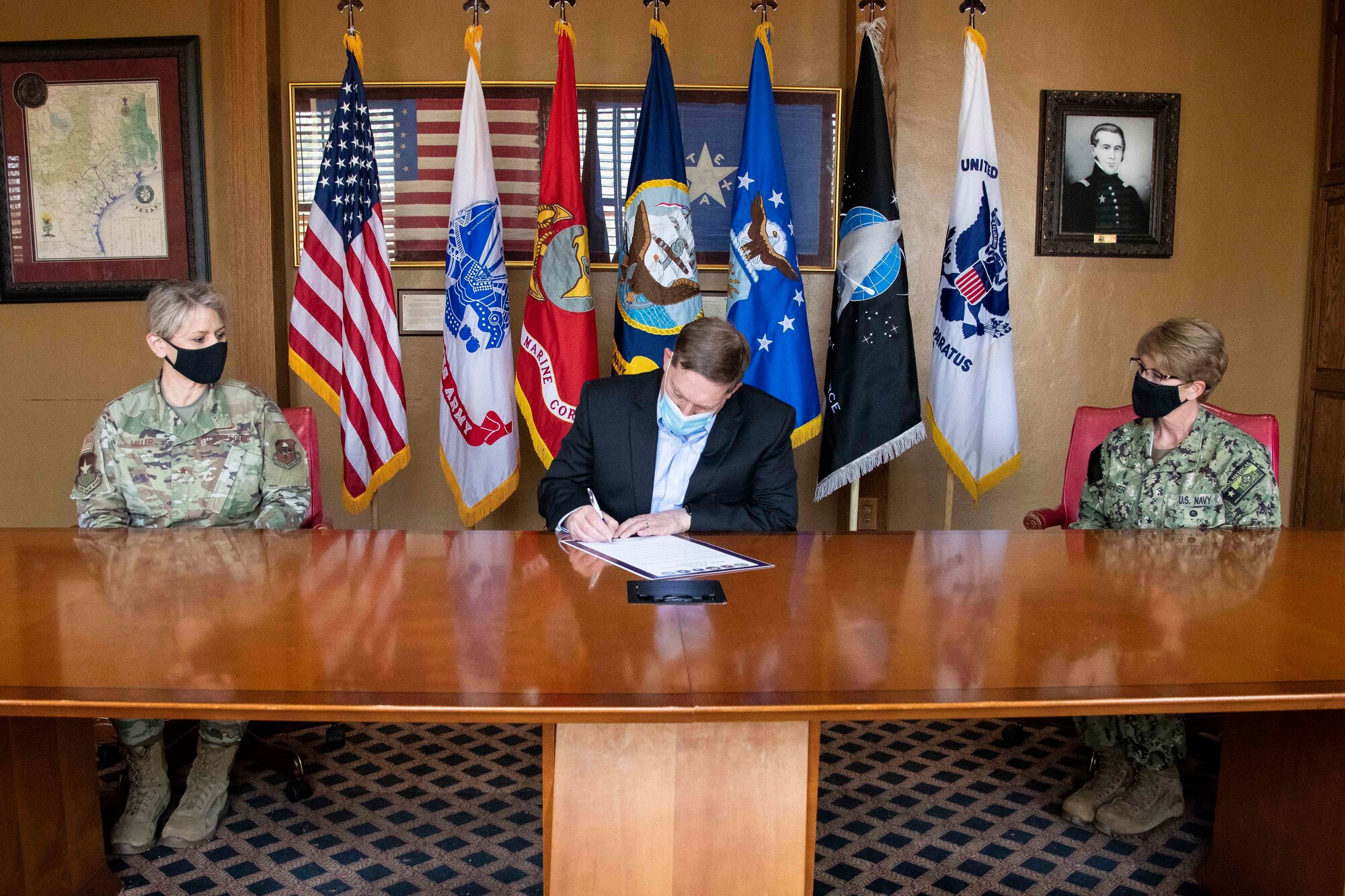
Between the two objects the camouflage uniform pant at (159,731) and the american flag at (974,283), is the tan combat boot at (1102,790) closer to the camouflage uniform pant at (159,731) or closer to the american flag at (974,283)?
the american flag at (974,283)

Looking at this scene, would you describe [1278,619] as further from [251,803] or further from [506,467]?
[506,467]

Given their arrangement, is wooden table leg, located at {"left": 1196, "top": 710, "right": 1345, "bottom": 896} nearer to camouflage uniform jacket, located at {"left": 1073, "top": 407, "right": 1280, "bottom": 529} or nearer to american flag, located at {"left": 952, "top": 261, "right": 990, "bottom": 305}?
camouflage uniform jacket, located at {"left": 1073, "top": 407, "right": 1280, "bottom": 529}

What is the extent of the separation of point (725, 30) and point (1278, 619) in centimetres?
297

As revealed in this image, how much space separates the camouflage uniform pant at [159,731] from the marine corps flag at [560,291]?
146 cm

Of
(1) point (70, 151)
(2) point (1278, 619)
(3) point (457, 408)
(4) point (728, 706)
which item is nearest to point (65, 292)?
(1) point (70, 151)

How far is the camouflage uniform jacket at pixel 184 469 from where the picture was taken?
232 centimetres

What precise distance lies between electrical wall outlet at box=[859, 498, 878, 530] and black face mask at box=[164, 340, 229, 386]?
8.05 feet

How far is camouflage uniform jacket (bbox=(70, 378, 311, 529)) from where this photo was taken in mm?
2318

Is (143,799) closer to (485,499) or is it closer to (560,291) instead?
(485,499)

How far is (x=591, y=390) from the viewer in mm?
2475

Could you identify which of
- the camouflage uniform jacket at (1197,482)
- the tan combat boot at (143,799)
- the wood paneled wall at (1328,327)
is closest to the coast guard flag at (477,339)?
the tan combat boot at (143,799)

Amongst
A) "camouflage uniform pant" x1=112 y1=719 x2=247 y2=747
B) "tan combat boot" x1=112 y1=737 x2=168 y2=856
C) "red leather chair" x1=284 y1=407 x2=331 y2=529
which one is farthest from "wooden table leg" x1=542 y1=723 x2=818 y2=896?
"red leather chair" x1=284 y1=407 x2=331 y2=529

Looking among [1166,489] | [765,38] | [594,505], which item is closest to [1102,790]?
[1166,489]

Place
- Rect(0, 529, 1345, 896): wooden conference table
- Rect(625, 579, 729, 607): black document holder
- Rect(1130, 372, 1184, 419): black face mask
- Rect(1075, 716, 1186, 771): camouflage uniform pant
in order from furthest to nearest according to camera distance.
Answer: Rect(1130, 372, 1184, 419): black face mask < Rect(1075, 716, 1186, 771): camouflage uniform pant < Rect(625, 579, 729, 607): black document holder < Rect(0, 529, 1345, 896): wooden conference table
